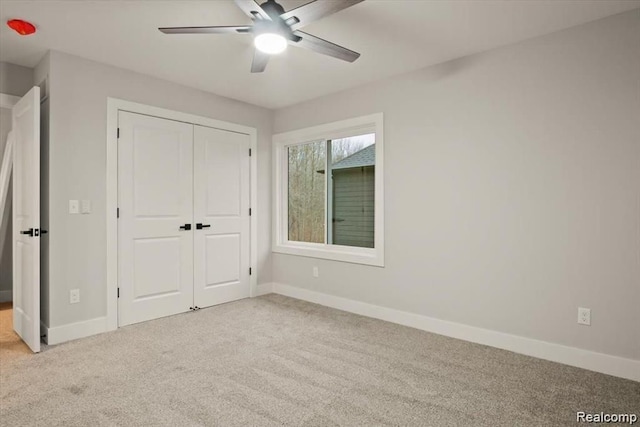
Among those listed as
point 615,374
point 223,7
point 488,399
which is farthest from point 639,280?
point 223,7

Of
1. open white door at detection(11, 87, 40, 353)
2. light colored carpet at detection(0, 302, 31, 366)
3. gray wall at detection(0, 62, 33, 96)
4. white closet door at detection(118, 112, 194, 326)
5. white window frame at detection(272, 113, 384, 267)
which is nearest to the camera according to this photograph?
light colored carpet at detection(0, 302, 31, 366)

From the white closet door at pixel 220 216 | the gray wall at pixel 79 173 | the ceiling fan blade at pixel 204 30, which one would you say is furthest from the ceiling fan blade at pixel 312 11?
the white closet door at pixel 220 216

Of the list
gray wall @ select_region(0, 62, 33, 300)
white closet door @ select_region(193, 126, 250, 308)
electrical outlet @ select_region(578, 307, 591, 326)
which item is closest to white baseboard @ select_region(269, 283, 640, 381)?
electrical outlet @ select_region(578, 307, 591, 326)

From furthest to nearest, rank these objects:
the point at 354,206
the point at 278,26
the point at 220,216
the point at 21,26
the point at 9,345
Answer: the point at 220,216 → the point at 354,206 → the point at 9,345 → the point at 21,26 → the point at 278,26

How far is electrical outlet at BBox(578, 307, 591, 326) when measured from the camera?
254 cm

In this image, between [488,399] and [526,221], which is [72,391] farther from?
[526,221]

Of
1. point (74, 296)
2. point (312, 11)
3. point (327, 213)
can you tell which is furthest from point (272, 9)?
point (74, 296)

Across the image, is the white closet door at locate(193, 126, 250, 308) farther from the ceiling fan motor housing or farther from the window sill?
the ceiling fan motor housing

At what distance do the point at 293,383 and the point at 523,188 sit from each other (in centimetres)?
227

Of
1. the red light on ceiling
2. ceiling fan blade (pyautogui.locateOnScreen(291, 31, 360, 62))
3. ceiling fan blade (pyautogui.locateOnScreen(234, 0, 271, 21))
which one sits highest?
the red light on ceiling

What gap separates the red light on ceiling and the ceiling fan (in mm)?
1228

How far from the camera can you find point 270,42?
7.44 ft

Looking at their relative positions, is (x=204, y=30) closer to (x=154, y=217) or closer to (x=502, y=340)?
(x=154, y=217)

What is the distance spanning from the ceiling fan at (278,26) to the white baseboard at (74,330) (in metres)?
2.56
